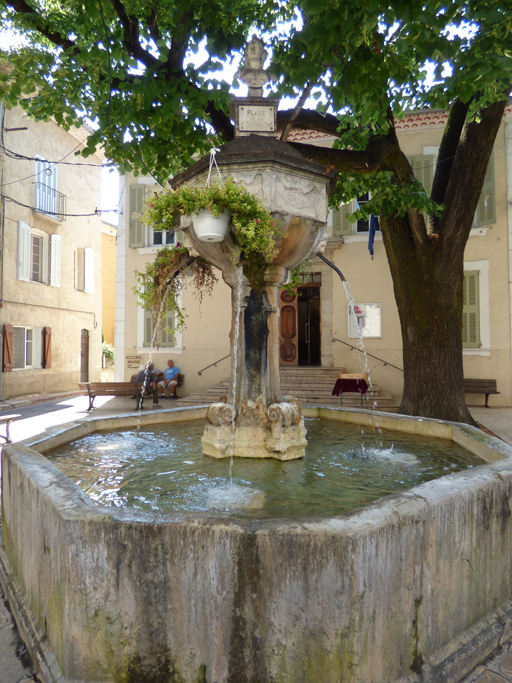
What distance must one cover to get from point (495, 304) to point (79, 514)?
1217 cm

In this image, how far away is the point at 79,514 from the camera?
1.93m

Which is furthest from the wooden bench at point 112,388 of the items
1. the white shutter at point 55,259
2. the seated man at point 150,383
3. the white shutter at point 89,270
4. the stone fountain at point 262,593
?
the stone fountain at point 262,593

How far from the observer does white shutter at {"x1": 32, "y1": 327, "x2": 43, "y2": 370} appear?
1526 cm

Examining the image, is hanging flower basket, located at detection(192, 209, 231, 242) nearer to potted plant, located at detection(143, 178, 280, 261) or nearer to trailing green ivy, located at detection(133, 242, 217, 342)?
potted plant, located at detection(143, 178, 280, 261)

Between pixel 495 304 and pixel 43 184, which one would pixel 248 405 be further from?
pixel 43 184

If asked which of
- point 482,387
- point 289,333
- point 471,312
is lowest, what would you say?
point 482,387

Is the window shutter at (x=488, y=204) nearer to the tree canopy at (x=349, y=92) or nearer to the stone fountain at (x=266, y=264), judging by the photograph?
the tree canopy at (x=349, y=92)

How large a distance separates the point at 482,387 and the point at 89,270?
1457 cm

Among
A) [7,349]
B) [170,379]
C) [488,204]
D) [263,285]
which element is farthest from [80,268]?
[263,285]

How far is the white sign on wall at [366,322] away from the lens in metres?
12.5

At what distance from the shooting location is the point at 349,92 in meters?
3.65

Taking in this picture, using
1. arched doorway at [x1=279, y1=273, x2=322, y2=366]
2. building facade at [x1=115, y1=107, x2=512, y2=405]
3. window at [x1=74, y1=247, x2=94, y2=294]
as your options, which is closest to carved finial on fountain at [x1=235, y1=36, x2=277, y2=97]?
building facade at [x1=115, y1=107, x2=512, y2=405]

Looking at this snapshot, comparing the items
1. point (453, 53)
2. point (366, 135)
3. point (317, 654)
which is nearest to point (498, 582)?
point (317, 654)

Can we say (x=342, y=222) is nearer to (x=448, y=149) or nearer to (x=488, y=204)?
(x=488, y=204)
